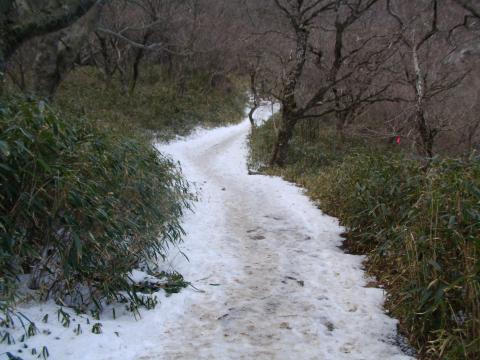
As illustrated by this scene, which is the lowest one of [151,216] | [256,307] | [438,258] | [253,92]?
[256,307]

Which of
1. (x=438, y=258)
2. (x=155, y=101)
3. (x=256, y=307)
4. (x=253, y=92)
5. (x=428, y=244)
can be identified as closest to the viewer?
(x=438, y=258)

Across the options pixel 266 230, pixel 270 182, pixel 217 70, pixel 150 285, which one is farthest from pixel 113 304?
pixel 217 70

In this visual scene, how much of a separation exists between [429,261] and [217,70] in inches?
1050

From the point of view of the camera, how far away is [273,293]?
4.69 meters

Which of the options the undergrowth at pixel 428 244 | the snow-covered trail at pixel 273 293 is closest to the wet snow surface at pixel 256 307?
the snow-covered trail at pixel 273 293

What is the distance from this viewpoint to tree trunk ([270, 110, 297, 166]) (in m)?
13.7

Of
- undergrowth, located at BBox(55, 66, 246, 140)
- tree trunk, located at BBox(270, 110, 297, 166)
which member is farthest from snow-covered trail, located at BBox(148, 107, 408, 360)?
undergrowth, located at BBox(55, 66, 246, 140)

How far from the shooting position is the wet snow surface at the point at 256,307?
347 centimetres

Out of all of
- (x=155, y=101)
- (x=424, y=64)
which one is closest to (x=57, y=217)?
(x=424, y=64)

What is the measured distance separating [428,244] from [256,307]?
186cm

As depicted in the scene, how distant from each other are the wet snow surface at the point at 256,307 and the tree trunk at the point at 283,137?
20.5 ft

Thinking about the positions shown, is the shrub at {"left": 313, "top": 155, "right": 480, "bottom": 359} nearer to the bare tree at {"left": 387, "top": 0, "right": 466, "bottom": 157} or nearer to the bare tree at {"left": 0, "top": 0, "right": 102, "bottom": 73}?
the bare tree at {"left": 0, "top": 0, "right": 102, "bottom": 73}

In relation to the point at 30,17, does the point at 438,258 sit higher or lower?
lower

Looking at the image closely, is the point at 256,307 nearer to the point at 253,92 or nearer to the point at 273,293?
the point at 273,293
